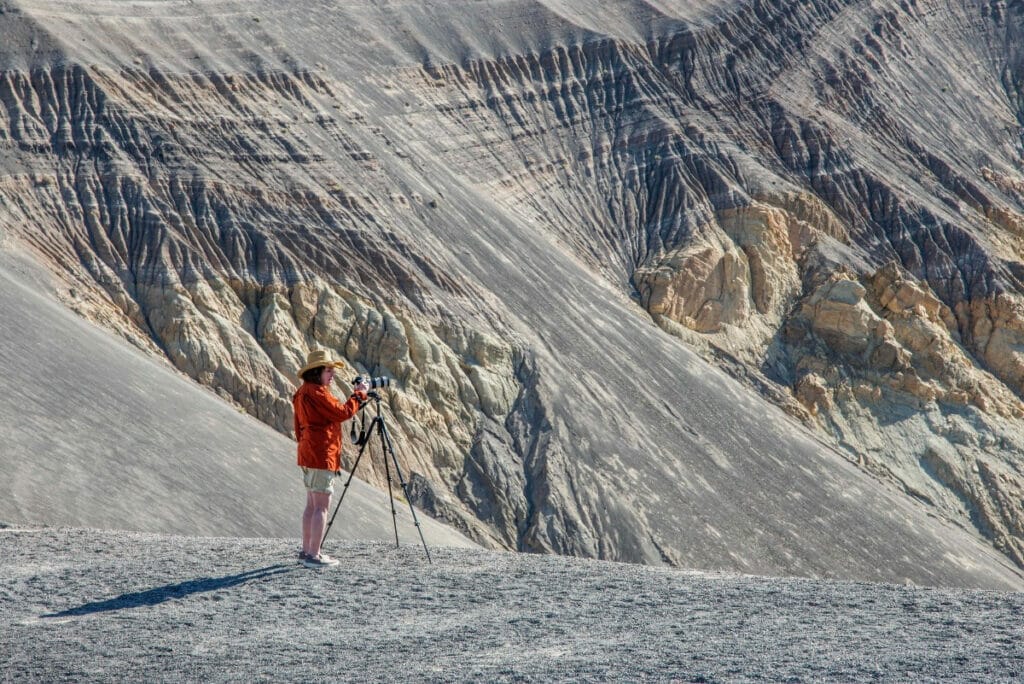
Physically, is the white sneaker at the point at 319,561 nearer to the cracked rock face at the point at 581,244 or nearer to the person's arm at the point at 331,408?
the person's arm at the point at 331,408

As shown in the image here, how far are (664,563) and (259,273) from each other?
11.9 meters

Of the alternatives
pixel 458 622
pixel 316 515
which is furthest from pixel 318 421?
pixel 458 622

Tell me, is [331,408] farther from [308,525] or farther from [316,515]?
[308,525]

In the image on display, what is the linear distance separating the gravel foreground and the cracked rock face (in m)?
15.9

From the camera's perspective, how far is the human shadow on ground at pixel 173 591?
28.4 ft

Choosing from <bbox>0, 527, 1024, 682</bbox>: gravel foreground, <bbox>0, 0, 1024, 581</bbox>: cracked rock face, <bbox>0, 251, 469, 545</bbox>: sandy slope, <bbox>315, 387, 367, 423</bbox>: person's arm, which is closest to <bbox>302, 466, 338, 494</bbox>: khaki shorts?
<bbox>315, 387, 367, 423</bbox>: person's arm

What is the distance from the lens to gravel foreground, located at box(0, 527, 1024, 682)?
7207mm

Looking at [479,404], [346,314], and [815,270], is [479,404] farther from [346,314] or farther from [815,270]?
[815,270]

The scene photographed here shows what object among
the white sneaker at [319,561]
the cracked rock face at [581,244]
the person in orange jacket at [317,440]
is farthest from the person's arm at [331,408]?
the cracked rock face at [581,244]

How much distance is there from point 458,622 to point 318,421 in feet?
7.71

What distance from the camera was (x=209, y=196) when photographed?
3028cm

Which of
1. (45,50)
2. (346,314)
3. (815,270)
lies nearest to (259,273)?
(346,314)

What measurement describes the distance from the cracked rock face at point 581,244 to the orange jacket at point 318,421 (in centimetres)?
1577

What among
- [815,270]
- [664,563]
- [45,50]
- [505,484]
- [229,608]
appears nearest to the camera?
[229,608]
